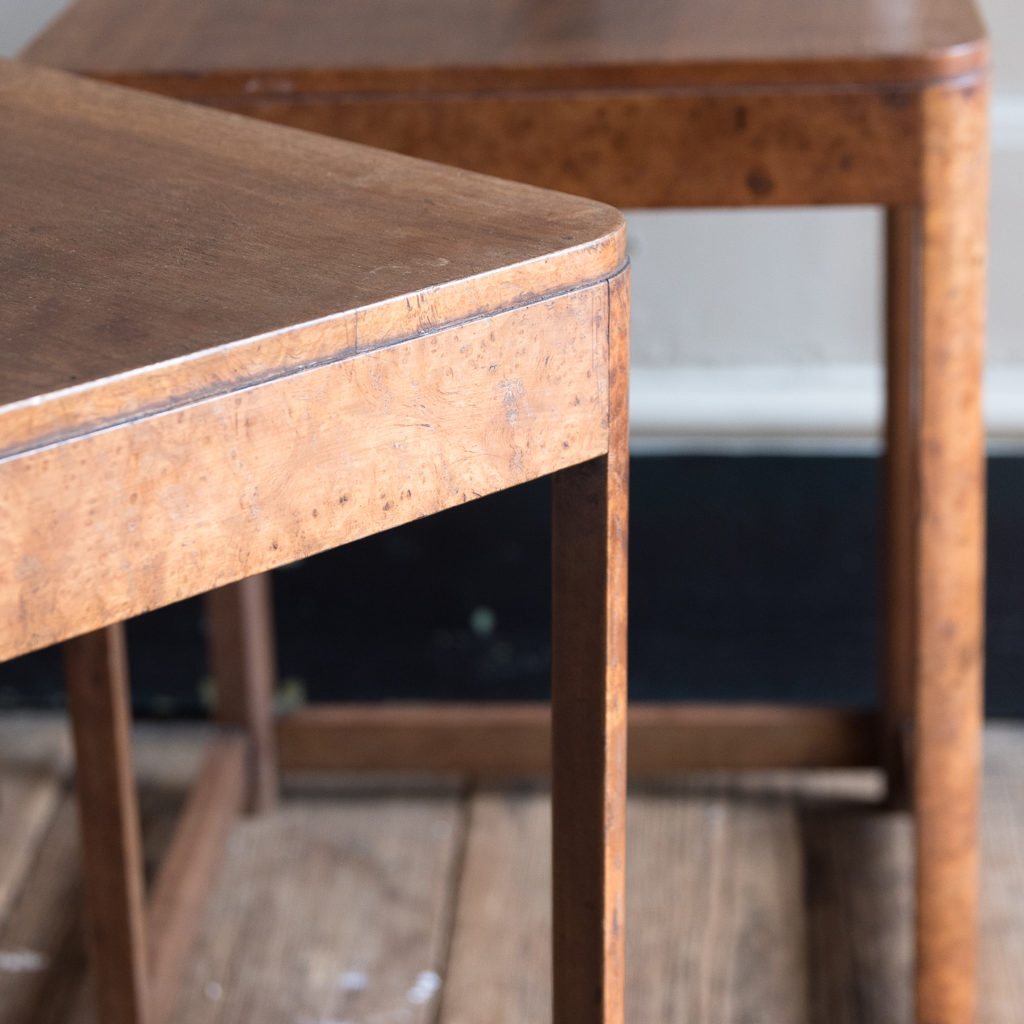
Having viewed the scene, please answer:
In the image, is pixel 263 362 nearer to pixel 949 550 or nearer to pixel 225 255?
pixel 225 255

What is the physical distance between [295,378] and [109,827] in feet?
1.88

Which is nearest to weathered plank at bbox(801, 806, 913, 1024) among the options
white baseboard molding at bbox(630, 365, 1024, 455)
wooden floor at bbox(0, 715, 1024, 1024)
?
wooden floor at bbox(0, 715, 1024, 1024)

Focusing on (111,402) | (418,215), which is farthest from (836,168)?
(111,402)

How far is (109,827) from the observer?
91 cm

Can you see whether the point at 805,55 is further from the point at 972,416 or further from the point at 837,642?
the point at 837,642

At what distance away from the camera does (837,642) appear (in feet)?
4.59

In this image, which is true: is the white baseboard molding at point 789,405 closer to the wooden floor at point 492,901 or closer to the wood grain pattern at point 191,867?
the wooden floor at point 492,901

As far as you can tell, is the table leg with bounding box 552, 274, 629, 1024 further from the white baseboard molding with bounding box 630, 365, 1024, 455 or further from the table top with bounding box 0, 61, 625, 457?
the white baseboard molding with bounding box 630, 365, 1024, 455

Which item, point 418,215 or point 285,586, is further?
point 285,586

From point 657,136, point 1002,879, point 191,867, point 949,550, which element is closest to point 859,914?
point 1002,879

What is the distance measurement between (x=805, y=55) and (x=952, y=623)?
0.31 meters

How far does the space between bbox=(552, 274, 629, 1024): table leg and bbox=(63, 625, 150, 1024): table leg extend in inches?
14.9

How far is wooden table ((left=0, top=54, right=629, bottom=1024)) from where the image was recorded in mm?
382

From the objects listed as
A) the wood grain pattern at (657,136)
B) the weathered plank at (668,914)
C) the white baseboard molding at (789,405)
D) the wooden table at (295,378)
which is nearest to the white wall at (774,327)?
the white baseboard molding at (789,405)
